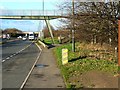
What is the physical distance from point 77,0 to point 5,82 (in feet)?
30.2

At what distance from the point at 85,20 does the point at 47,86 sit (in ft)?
26.4

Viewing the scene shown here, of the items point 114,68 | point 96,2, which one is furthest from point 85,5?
point 114,68

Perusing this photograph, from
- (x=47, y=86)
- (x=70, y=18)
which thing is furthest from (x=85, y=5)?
(x=47, y=86)

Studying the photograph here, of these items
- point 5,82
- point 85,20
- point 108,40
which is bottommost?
point 5,82

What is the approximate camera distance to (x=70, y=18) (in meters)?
21.1

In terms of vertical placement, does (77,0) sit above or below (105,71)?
above

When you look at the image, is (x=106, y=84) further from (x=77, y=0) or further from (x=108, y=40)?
(x=77, y=0)

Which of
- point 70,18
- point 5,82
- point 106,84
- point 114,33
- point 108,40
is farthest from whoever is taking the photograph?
point 70,18

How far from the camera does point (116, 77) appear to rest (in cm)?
1320

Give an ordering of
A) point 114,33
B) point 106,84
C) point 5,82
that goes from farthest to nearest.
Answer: point 114,33
point 5,82
point 106,84

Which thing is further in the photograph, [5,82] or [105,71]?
[105,71]

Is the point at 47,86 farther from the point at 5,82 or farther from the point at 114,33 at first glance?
the point at 114,33

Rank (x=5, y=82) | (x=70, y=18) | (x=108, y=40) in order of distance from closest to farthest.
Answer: (x=5, y=82)
(x=108, y=40)
(x=70, y=18)

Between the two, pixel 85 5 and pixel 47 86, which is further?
pixel 85 5
